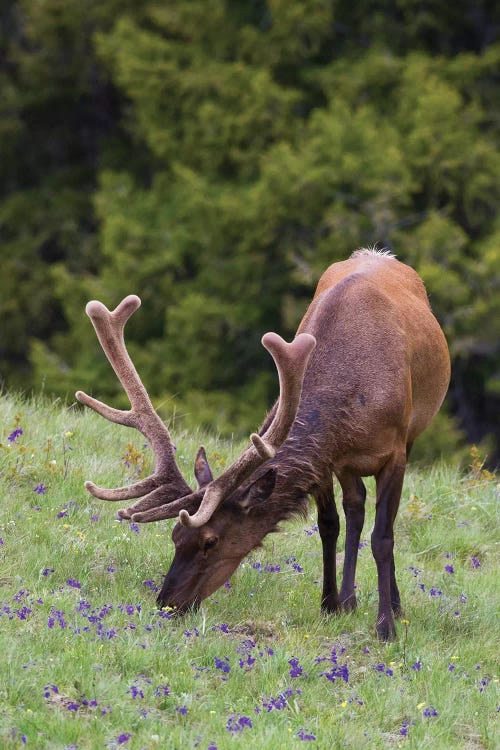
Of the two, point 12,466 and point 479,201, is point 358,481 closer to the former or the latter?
point 12,466

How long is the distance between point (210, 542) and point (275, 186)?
1210 cm

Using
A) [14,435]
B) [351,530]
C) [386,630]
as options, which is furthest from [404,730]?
[14,435]

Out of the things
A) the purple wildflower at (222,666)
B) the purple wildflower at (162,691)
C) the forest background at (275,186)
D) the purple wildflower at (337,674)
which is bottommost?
the forest background at (275,186)

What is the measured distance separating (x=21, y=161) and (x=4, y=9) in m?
2.94

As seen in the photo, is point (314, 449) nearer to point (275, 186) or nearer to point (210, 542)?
point (210, 542)

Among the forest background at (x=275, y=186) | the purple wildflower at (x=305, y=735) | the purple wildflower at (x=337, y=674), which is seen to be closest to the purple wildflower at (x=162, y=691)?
the purple wildflower at (x=305, y=735)

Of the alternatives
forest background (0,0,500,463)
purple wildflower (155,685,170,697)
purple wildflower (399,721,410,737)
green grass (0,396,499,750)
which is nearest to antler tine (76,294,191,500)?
green grass (0,396,499,750)

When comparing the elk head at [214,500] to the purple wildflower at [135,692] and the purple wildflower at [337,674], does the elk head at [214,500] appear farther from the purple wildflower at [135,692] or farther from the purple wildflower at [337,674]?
the purple wildflower at [135,692]

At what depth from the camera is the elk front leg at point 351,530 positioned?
700 cm

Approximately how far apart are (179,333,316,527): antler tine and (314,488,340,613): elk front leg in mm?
672

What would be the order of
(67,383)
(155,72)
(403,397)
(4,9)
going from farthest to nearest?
(4,9), (155,72), (67,383), (403,397)

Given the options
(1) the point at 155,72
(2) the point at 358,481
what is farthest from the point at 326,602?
(1) the point at 155,72

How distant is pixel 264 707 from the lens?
5281 mm

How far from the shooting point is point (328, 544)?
23.5ft
